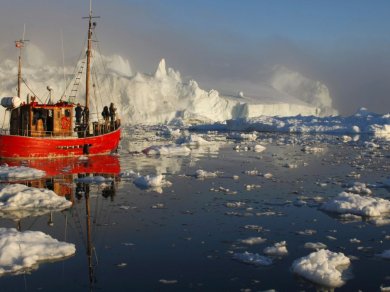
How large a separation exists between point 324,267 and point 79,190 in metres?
7.64

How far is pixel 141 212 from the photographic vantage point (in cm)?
998

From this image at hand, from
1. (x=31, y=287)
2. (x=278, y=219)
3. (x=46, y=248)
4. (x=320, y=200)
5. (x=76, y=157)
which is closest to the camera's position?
(x=31, y=287)

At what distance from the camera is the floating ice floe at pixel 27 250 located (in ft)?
21.4

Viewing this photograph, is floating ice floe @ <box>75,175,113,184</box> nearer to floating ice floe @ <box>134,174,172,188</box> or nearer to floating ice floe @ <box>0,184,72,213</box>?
floating ice floe @ <box>134,174,172,188</box>

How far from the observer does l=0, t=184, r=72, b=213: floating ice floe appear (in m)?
9.87

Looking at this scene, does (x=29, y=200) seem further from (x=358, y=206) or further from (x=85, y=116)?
(x=85, y=116)

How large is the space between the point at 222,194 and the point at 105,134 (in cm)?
1118

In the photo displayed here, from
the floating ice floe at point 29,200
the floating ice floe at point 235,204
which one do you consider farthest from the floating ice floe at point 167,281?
the floating ice floe at point 235,204

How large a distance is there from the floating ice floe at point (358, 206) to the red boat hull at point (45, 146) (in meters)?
12.6

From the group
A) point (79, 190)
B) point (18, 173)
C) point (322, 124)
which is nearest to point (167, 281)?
point (79, 190)

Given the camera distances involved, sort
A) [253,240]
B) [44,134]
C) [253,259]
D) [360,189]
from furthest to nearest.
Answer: [44,134] → [360,189] → [253,240] → [253,259]

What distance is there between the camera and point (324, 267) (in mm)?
6457

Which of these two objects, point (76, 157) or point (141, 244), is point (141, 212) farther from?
point (76, 157)

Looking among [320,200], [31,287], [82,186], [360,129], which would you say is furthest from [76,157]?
[360,129]
